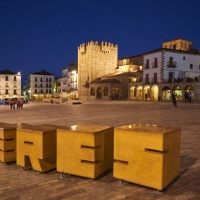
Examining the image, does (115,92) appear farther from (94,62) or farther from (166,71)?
(94,62)

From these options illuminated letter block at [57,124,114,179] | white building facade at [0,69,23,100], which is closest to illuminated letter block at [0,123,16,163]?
illuminated letter block at [57,124,114,179]

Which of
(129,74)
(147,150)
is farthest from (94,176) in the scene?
(129,74)

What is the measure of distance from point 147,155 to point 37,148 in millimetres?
2113

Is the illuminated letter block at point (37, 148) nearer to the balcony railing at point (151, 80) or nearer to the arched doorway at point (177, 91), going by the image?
the arched doorway at point (177, 91)

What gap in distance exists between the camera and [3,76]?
81.4 metres

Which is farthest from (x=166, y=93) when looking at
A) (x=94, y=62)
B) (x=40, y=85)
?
(x=40, y=85)

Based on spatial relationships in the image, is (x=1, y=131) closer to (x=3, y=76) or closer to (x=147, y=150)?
(x=147, y=150)

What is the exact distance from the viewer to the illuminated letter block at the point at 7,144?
5.20m

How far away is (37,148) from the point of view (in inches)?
179

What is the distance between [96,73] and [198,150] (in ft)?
189

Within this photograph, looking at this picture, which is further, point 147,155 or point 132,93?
point 132,93

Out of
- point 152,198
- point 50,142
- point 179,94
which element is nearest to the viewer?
point 152,198

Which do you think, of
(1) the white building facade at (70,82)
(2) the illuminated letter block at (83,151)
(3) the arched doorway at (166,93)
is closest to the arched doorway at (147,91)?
(3) the arched doorway at (166,93)

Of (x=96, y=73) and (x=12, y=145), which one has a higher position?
(x=96, y=73)
